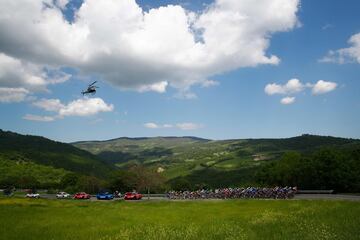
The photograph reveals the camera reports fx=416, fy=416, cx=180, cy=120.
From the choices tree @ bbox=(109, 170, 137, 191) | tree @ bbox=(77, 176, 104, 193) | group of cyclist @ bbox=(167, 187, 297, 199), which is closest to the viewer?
group of cyclist @ bbox=(167, 187, 297, 199)

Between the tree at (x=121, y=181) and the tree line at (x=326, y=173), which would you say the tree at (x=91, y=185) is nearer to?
the tree at (x=121, y=181)

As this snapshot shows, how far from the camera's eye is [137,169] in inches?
4402

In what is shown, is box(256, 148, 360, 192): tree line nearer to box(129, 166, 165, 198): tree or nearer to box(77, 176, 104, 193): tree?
box(129, 166, 165, 198): tree

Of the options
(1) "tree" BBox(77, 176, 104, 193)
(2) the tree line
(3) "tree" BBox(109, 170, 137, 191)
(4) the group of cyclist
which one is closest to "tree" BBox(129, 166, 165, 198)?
(3) "tree" BBox(109, 170, 137, 191)

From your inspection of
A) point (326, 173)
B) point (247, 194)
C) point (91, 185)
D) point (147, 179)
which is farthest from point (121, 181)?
point (247, 194)

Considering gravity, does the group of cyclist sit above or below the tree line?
below

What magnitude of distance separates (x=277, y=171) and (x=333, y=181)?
24199mm

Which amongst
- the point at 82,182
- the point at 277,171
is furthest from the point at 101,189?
the point at 277,171

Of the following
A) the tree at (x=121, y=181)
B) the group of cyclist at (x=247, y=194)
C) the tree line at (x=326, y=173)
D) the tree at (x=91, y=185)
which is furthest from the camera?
the tree at (x=91, y=185)

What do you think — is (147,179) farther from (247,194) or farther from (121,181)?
(247,194)

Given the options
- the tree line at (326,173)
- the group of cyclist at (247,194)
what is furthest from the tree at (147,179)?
the tree line at (326,173)

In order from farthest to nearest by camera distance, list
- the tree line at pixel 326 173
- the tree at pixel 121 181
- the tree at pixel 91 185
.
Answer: the tree at pixel 91 185
the tree at pixel 121 181
the tree line at pixel 326 173

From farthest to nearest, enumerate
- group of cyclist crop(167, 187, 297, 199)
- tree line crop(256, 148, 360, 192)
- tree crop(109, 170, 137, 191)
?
tree crop(109, 170, 137, 191) → tree line crop(256, 148, 360, 192) → group of cyclist crop(167, 187, 297, 199)

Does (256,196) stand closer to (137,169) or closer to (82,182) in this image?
(137,169)
